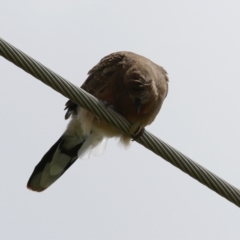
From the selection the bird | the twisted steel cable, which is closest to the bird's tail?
the bird

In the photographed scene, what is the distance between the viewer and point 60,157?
8.03 metres

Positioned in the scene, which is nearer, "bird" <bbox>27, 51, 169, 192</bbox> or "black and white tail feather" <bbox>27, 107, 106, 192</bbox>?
"bird" <bbox>27, 51, 169, 192</bbox>

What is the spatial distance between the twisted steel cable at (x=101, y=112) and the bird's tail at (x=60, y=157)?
220 cm

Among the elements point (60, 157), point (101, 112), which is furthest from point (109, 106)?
point (60, 157)

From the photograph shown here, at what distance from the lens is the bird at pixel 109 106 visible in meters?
6.74

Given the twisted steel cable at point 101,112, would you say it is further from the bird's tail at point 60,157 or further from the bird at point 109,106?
the bird's tail at point 60,157

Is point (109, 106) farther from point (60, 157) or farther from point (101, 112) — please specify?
point (60, 157)

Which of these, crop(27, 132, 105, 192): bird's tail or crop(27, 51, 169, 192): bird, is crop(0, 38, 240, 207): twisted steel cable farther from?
crop(27, 132, 105, 192): bird's tail

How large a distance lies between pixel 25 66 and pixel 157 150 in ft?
4.16

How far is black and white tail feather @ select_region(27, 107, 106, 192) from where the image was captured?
7.84 metres

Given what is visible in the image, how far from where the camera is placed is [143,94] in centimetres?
668

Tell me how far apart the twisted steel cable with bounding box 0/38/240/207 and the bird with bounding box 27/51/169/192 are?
0.62 metres

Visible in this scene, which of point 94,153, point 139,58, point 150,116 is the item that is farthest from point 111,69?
point 94,153

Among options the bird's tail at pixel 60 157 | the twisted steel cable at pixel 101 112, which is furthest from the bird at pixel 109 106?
the twisted steel cable at pixel 101 112
